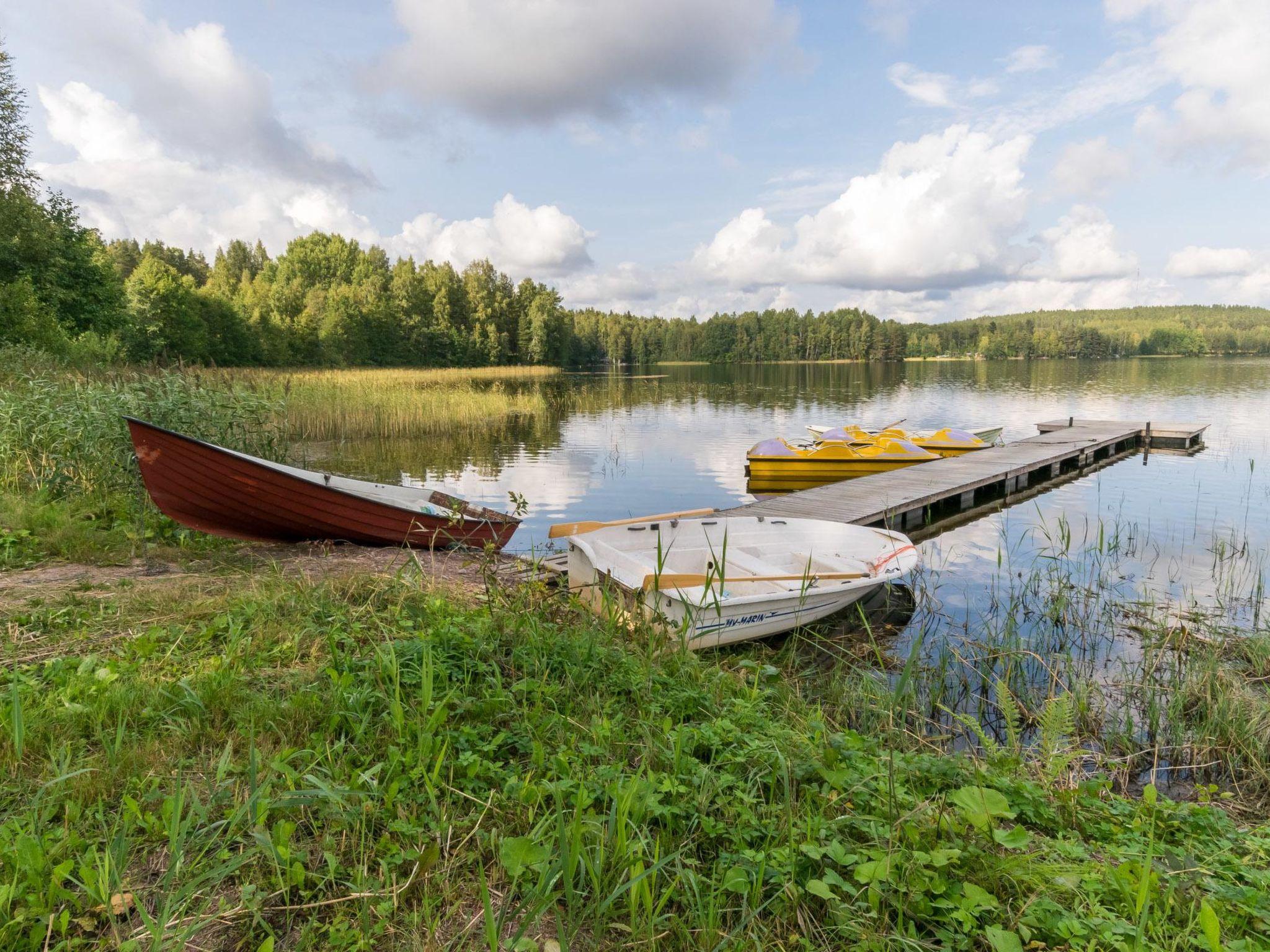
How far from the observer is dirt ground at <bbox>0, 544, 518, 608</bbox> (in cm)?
479

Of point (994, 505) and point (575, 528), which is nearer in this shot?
point (575, 528)

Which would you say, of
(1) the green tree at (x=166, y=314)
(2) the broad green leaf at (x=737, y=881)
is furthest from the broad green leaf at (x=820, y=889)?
(1) the green tree at (x=166, y=314)

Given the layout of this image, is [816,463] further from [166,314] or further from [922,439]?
[166,314]

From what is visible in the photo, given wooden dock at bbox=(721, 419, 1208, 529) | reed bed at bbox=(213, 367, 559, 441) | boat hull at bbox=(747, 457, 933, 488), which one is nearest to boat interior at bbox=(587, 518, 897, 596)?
wooden dock at bbox=(721, 419, 1208, 529)

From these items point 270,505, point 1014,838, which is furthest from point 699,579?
point 270,505

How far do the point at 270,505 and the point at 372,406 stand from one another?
14132 millimetres

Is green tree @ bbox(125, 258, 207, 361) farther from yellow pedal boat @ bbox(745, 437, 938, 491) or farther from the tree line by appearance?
yellow pedal boat @ bbox(745, 437, 938, 491)

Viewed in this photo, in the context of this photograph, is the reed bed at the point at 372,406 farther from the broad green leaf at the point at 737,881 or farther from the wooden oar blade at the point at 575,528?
the broad green leaf at the point at 737,881

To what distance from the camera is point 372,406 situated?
1998 cm

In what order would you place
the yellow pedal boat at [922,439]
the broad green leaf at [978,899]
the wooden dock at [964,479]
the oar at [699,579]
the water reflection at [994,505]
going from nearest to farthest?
1. the broad green leaf at [978,899]
2. the oar at [699,579]
3. the water reflection at [994,505]
4. the wooden dock at [964,479]
5. the yellow pedal boat at [922,439]

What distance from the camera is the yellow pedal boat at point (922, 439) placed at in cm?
1467

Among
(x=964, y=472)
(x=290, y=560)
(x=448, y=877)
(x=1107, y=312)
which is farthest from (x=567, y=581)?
(x=1107, y=312)

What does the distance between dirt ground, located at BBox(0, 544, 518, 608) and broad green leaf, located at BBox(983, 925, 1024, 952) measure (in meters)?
2.90

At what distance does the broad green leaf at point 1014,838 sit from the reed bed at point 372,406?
605 inches
